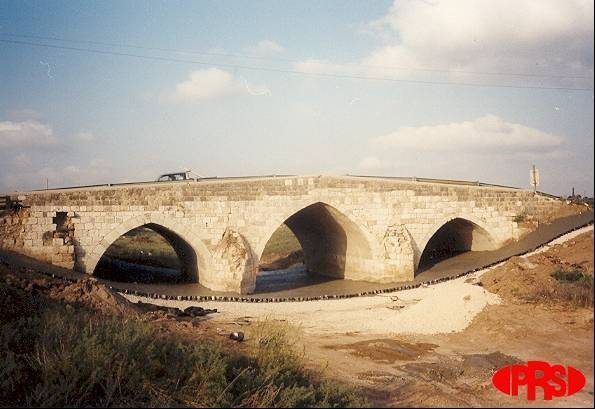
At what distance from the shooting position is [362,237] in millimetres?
23047

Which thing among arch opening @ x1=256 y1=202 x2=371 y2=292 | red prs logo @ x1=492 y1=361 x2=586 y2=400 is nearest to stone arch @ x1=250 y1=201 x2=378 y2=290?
arch opening @ x1=256 y1=202 x2=371 y2=292

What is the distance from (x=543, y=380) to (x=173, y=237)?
19.2m

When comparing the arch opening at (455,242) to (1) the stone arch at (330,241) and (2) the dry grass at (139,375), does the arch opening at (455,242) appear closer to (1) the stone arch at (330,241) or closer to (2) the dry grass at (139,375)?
(1) the stone arch at (330,241)

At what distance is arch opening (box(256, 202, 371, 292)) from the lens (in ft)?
76.9

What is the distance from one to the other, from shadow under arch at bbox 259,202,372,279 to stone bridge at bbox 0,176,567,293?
0.29ft

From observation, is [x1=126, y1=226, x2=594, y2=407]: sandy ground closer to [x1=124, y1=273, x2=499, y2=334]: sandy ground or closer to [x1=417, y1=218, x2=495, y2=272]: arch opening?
[x1=124, y1=273, x2=499, y2=334]: sandy ground

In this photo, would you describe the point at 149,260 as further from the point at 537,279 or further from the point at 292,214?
the point at 537,279

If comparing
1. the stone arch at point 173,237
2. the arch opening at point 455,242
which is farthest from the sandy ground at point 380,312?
the arch opening at point 455,242

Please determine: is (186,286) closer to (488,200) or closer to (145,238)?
(488,200)

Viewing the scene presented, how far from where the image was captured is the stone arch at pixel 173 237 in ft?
60.1

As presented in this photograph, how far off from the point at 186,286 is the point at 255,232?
390cm

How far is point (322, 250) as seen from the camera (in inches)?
1099

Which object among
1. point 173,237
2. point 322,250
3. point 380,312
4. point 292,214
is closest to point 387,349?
point 380,312

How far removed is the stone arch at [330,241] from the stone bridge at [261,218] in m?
0.08
